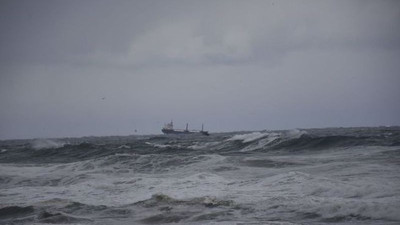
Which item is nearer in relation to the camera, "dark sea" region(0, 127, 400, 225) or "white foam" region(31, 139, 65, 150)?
"dark sea" region(0, 127, 400, 225)

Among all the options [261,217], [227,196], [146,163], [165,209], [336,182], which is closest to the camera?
[261,217]

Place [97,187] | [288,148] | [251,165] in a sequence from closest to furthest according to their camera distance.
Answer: [97,187] → [251,165] → [288,148]

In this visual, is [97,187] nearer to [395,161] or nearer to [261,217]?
[261,217]

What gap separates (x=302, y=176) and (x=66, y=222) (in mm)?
5496

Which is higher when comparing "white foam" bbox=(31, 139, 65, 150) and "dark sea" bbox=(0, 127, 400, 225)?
→ "dark sea" bbox=(0, 127, 400, 225)

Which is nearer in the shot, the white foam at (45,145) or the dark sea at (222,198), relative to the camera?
the dark sea at (222,198)

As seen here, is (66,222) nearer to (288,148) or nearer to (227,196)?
(227,196)

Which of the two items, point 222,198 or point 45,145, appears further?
point 45,145

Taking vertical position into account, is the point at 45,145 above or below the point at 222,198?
below

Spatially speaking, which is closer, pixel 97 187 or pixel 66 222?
pixel 66 222

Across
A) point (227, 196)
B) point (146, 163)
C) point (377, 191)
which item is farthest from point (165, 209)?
point (146, 163)

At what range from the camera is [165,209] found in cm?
656

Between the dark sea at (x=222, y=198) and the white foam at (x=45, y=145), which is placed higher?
the dark sea at (x=222, y=198)

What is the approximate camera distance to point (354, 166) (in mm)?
10594
